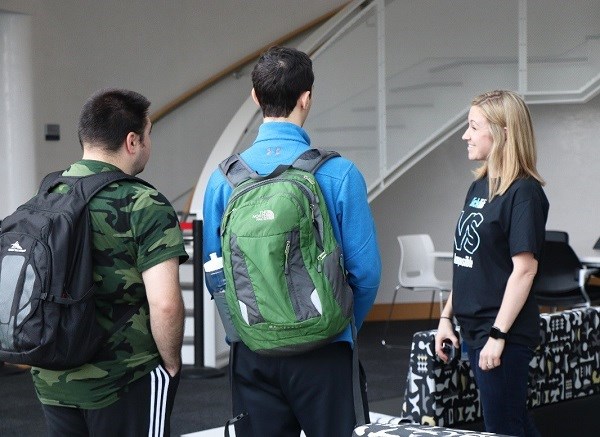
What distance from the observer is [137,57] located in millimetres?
9594

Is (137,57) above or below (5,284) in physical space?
above

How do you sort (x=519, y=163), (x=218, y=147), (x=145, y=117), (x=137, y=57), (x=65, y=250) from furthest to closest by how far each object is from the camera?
(x=137, y=57), (x=218, y=147), (x=519, y=163), (x=145, y=117), (x=65, y=250)

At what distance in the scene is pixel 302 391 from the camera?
2318mm

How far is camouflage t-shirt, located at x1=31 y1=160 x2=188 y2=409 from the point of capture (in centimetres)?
228

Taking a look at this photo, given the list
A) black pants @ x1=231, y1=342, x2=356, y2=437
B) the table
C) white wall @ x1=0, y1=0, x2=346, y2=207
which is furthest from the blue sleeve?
white wall @ x1=0, y1=0, x2=346, y2=207

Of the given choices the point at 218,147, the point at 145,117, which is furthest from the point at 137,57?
the point at 145,117

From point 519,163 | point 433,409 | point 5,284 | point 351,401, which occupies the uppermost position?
point 519,163

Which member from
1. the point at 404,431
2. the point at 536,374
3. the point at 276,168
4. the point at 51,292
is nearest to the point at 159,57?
the point at 536,374

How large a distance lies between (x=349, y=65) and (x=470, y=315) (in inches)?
206

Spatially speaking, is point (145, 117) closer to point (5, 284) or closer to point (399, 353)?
point (5, 284)

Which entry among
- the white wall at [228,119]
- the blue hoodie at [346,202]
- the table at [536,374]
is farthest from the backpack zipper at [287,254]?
the white wall at [228,119]

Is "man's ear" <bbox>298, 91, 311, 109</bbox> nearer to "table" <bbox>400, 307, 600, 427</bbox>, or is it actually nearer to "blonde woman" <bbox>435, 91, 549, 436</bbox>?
"blonde woman" <bbox>435, 91, 549, 436</bbox>

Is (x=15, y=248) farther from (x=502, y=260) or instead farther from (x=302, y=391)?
(x=502, y=260)

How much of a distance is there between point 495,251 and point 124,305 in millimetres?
1096
